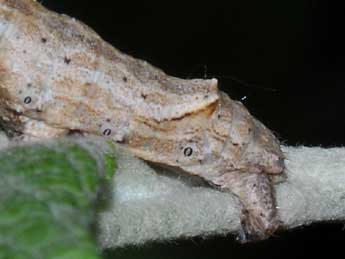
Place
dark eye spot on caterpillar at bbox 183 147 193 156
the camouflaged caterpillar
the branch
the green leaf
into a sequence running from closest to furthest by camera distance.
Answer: the green leaf → the branch → the camouflaged caterpillar → dark eye spot on caterpillar at bbox 183 147 193 156

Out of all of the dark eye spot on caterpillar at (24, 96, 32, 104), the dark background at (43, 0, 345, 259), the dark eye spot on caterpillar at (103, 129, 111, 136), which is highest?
the dark background at (43, 0, 345, 259)

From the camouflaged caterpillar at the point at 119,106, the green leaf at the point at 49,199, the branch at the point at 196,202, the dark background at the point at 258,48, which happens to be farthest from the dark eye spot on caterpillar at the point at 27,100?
the dark background at the point at 258,48

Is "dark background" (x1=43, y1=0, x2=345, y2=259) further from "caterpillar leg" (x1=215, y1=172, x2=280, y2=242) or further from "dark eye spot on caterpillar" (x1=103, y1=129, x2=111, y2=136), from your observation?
"dark eye spot on caterpillar" (x1=103, y1=129, x2=111, y2=136)

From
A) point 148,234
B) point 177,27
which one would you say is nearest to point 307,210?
point 148,234

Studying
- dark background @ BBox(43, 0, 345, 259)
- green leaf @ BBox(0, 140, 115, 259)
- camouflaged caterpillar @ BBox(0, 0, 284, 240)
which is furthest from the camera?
dark background @ BBox(43, 0, 345, 259)

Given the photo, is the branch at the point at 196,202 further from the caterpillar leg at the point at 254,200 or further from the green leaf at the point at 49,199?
the green leaf at the point at 49,199

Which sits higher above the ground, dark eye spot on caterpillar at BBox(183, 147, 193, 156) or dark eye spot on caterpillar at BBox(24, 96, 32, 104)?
dark eye spot on caterpillar at BBox(24, 96, 32, 104)

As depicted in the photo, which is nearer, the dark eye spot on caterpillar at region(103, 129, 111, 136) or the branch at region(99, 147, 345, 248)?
the branch at region(99, 147, 345, 248)

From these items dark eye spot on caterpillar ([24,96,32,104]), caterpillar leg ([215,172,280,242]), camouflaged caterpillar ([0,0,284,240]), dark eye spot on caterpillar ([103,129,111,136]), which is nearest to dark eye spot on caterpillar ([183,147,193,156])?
camouflaged caterpillar ([0,0,284,240])
